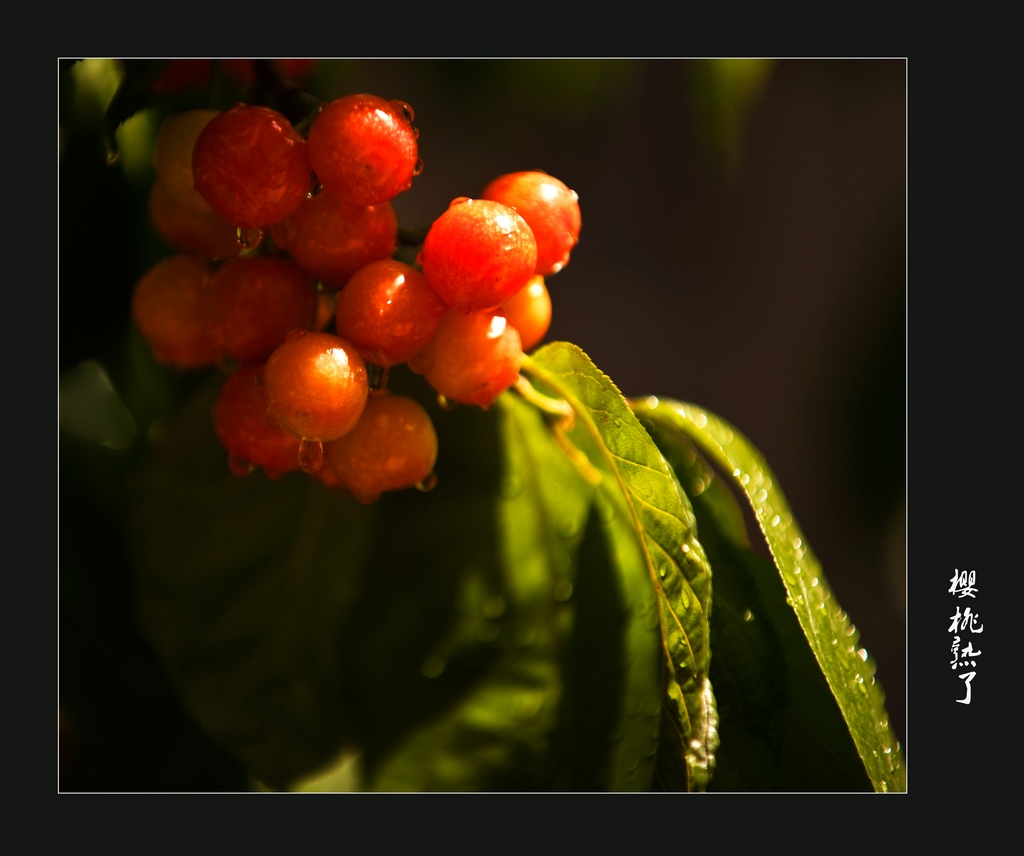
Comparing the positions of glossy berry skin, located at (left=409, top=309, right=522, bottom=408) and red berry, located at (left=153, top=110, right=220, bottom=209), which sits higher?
red berry, located at (left=153, top=110, right=220, bottom=209)

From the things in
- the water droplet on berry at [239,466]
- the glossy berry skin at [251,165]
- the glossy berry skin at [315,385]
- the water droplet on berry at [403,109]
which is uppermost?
the water droplet on berry at [403,109]

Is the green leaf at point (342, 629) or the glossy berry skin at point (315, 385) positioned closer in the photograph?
the glossy berry skin at point (315, 385)

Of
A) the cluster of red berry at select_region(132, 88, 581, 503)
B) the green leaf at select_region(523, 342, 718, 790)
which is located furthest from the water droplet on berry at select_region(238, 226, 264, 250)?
the green leaf at select_region(523, 342, 718, 790)

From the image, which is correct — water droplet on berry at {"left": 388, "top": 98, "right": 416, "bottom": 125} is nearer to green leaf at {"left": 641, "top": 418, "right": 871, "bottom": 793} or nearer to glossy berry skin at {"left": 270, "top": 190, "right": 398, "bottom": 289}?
glossy berry skin at {"left": 270, "top": 190, "right": 398, "bottom": 289}

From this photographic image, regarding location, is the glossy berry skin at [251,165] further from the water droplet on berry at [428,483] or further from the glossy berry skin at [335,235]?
the water droplet on berry at [428,483]

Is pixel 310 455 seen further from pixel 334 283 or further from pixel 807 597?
pixel 807 597

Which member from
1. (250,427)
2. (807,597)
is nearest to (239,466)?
(250,427)

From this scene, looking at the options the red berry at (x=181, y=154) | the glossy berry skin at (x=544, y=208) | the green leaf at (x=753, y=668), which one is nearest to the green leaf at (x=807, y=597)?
the green leaf at (x=753, y=668)
